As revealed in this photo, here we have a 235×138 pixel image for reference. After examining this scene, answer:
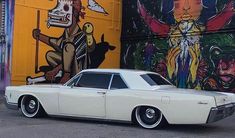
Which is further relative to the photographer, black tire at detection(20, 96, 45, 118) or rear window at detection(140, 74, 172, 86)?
black tire at detection(20, 96, 45, 118)

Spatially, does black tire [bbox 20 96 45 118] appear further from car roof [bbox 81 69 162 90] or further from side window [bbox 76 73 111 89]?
car roof [bbox 81 69 162 90]

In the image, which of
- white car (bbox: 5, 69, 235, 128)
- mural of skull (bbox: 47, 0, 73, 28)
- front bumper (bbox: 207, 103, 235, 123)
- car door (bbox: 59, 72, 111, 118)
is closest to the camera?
front bumper (bbox: 207, 103, 235, 123)

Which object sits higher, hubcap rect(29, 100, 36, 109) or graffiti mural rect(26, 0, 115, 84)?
graffiti mural rect(26, 0, 115, 84)

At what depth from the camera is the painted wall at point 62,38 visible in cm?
1952

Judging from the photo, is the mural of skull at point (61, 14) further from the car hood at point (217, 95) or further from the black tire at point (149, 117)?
the black tire at point (149, 117)

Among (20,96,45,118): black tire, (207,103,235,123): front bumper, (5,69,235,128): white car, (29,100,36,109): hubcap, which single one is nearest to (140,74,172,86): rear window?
(5,69,235,128): white car

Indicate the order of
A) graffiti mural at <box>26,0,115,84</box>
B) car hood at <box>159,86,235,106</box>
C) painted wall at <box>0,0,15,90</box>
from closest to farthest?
car hood at <box>159,86,235,106</box>
painted wall at <box>0,0,15,90</box>
graffiti mural at <box>26,0,115,84</box>

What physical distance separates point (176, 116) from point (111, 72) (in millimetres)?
2123

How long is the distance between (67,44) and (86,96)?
10.6 metres

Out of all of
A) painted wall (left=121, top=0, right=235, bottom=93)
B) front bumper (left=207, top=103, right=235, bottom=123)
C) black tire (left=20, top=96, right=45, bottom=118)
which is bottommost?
black tire (left=20, top=96, right=45, bottom=118)

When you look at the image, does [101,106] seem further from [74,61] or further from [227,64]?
[74,61]

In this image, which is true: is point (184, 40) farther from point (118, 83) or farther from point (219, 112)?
point (219, 112)

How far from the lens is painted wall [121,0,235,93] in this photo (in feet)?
61.0

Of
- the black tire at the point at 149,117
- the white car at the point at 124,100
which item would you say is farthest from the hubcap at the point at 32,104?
the black tire at the point at 149,117
